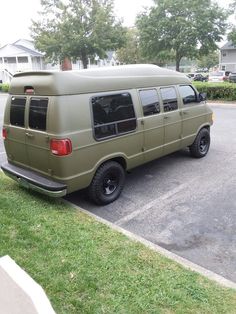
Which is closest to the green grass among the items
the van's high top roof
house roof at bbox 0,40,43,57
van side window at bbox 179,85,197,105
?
the van's high top roof

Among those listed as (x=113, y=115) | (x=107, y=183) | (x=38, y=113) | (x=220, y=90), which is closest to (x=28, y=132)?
(x=38, y=113)

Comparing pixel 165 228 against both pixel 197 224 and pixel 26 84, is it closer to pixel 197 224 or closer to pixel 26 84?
pixel 197 224

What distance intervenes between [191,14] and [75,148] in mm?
26567

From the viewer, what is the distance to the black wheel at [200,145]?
7172 mm

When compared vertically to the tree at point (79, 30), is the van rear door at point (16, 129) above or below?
below

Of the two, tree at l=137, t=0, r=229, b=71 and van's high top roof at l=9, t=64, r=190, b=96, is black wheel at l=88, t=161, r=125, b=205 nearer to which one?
van's high top roof at l=9, t=64, r=190, b=96

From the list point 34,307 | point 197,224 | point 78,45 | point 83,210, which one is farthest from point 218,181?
point 78,45

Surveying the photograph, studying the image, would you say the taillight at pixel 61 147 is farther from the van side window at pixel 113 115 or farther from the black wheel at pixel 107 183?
the black wheel at pixel 107 183

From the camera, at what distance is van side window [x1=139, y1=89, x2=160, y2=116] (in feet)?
18.4

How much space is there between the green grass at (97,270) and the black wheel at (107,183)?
578mm

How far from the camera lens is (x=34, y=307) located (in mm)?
2314

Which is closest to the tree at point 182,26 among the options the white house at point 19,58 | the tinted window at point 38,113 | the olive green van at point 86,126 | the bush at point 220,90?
the bush at point 220,90

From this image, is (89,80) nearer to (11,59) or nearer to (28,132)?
(28,132)

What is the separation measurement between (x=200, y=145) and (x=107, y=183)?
3133 mm
